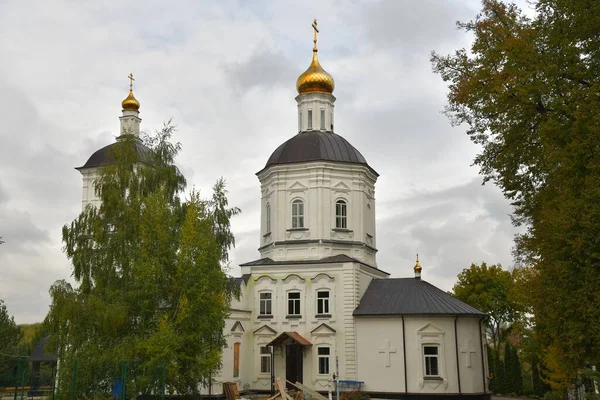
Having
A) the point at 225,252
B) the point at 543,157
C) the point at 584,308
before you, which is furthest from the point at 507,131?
the point at 225,252

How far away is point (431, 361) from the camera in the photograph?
30.4 m

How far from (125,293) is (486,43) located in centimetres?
1348

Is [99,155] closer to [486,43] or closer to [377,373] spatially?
[377,373]

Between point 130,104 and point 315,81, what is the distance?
1143cm

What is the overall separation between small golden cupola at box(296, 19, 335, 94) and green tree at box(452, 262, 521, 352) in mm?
20067

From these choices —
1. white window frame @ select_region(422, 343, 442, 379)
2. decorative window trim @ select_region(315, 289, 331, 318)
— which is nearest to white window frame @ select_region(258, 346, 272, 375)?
decorative window trim @ select_region(315, 289, 331, 318)

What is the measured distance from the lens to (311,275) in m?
32.5

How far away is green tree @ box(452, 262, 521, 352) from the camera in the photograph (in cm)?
4775

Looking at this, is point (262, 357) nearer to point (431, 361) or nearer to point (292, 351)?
point (292, 351)

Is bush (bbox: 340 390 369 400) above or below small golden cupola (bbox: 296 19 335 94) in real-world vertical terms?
below

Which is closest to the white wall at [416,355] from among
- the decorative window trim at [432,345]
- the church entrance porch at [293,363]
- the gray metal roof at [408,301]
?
the decorative window trim at [432,345]

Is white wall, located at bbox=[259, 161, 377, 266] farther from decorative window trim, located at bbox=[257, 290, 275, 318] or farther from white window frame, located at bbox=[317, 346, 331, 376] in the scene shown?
white window frame, located at bbox=[317, 346, 331, 376]

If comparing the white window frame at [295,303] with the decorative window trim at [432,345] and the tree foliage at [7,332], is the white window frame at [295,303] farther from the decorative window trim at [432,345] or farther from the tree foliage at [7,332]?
the tree foliage at [7,332]

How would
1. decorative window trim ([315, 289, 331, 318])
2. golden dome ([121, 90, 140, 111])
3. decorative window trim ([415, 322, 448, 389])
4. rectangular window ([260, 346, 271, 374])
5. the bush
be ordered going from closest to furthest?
the bush, decorative window trim ([415, 322, 448, 389]), decorative window trim ([315, 289, 331, 318]), rectangular window ([260, 346, 271, 374]), golden dome ([121, 90, 140, 111])
